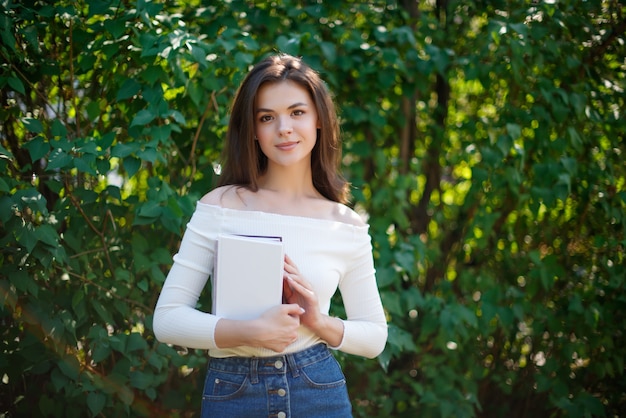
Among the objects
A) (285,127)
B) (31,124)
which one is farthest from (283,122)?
(31,124)

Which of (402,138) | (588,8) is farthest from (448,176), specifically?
(588,8)

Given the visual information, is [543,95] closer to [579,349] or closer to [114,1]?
[579,349]

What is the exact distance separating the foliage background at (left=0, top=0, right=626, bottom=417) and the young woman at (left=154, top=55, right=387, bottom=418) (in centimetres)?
49

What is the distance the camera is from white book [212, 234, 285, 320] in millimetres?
1594

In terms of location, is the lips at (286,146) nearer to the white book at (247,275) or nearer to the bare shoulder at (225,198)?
the bare shoulder at (225,198)

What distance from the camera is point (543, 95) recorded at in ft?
9.57

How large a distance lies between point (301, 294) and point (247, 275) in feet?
0.51

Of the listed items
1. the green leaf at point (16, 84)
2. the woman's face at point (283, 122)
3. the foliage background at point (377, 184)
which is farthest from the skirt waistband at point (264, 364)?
the green leaf at point (16, 84)

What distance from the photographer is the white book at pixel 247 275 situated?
5.23 feet

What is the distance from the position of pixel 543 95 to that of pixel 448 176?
41.3 inches

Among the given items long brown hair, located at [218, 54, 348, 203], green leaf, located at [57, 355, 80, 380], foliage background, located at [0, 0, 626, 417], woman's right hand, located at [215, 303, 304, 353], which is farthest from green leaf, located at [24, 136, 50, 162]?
woman's right hand, located at [215, 303, 304, 353]

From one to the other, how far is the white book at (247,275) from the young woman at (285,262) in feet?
0.14

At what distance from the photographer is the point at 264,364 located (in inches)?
67.9

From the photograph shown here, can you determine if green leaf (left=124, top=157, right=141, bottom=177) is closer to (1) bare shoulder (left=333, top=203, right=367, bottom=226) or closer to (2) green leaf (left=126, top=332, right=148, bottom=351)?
(2) green leaf (left=126, top=332, right=148, bottom=351)
